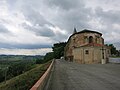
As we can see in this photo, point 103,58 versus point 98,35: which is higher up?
point 98,35

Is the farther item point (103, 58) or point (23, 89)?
point (103, 58)

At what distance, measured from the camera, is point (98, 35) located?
6406 cm

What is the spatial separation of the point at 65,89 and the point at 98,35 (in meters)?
56.2

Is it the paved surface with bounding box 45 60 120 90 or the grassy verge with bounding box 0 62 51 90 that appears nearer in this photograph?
the paved surface with bounding box 45 60 120 90

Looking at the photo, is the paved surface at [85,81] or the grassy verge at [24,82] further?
the grassy verge at [24,82]

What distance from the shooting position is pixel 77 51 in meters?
56.0

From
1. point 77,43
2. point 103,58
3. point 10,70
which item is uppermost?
point 77,43

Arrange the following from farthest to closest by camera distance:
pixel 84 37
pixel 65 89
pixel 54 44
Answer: pixel 54 44
pixel 84 37
pixel 65 89

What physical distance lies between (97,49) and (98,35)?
49.4 feet

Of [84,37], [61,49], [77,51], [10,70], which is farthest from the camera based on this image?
[61,49]

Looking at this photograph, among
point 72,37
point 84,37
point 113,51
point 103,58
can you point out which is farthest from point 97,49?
point 113,51

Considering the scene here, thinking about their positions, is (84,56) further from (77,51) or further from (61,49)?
(61,49)

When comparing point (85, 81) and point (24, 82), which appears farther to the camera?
point (85, 81)

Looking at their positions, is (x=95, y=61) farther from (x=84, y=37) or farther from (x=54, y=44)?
(x=54, y=44)
